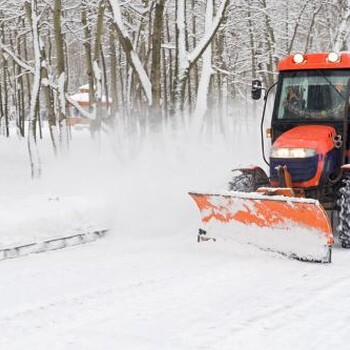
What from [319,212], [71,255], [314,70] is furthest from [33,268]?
[314,70]

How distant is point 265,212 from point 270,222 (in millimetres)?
127

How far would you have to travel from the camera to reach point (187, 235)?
8547 mm

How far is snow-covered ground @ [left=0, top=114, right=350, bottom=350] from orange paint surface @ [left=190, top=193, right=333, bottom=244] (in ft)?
1.11

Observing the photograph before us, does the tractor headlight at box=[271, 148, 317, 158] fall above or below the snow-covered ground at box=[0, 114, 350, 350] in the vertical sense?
above

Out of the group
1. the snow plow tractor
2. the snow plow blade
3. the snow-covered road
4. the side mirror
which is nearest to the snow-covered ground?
the snow-covered road

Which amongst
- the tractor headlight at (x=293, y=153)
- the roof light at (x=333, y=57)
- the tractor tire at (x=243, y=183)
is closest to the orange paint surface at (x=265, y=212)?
the tractor headlight at (x=293, y=153)

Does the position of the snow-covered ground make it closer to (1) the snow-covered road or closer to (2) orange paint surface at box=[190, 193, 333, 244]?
(1) the snow-covered road

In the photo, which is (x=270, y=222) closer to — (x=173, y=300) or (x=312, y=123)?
(x=312, y=123)

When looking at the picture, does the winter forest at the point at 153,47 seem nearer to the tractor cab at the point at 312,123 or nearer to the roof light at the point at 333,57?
the tractor cab at the point at 312,123

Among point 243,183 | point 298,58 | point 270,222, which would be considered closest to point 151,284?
point 270,222

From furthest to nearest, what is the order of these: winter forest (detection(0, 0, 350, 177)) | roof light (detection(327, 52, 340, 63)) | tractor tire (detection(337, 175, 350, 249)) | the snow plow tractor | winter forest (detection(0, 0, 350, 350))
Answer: winter forest (detection(0, 0, 350, 177)) < roof light (detection(327, 52, 340, 63)) < tractor tire (detection(337, 175, 350, 249)) < the snow plow tractor < winter forest (detection(0, 0, 350, 350))

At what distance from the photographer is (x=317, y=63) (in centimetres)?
824

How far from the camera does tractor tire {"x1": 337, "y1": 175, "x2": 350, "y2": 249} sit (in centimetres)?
732

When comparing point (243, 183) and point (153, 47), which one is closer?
point (243, 183)
